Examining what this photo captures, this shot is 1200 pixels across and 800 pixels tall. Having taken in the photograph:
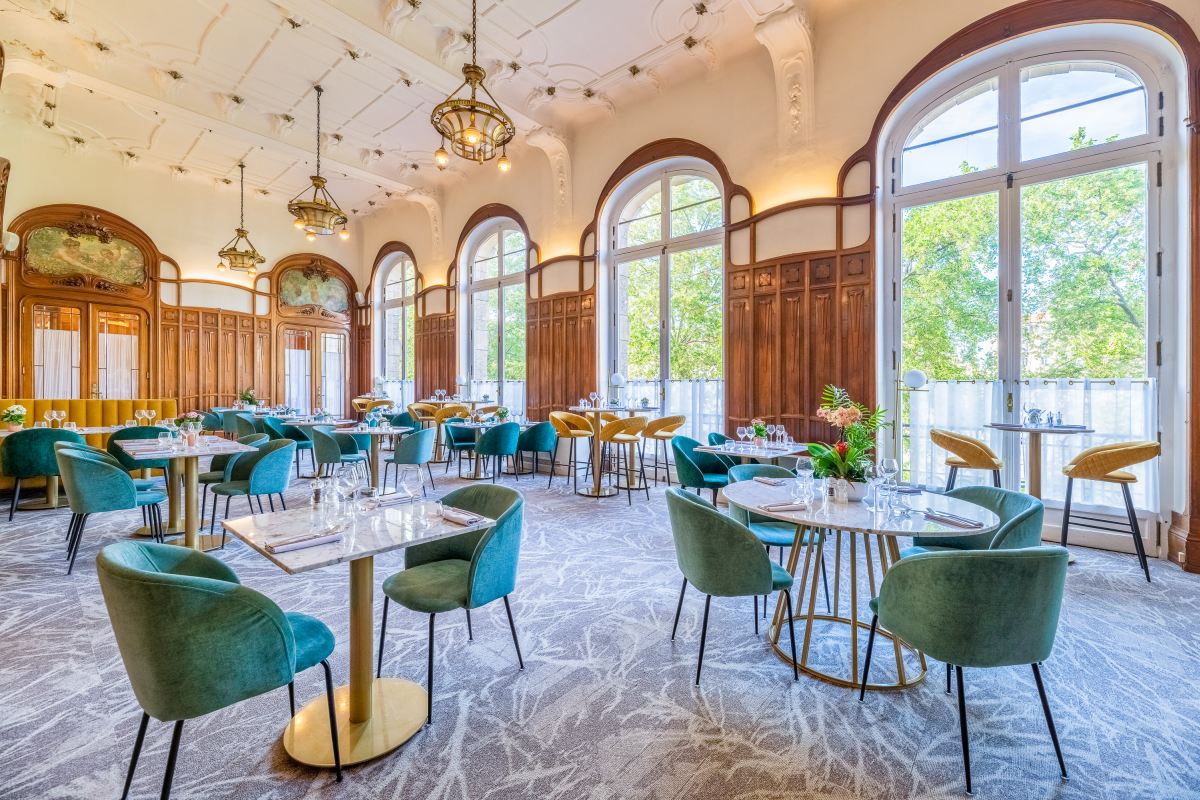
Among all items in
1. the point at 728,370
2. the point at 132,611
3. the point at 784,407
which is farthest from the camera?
the point at 728,370

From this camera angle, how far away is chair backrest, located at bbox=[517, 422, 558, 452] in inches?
285

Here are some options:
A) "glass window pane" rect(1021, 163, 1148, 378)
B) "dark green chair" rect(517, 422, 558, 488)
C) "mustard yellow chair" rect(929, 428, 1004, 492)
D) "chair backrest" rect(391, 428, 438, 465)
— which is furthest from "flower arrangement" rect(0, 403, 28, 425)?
"glass window pane" rect(1021, 163, 1148, 378)

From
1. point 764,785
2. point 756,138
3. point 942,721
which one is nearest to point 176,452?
point 764,785

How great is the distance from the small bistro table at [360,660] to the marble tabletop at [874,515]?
1.31 meters

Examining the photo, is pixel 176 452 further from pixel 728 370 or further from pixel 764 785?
pixel 728 370

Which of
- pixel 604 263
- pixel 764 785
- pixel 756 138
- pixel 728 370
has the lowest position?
pixel 764 785

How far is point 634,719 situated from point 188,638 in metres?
1.63

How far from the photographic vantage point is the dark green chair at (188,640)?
4.85 feet

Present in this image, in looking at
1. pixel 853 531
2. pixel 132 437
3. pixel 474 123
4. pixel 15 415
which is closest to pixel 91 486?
pixel 132 437

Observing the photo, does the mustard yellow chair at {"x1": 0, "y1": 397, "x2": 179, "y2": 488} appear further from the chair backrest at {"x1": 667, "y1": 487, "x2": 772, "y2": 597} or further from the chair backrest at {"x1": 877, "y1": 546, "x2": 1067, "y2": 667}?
the chair backrest at {"x1": 877, "y1": 546, "x2": 1067, "y2": 667}

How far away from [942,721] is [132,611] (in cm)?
289

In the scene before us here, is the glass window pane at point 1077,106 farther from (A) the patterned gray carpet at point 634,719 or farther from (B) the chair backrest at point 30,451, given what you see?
(B) the chair backrest at point 30,451

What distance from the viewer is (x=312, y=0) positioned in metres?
5.57

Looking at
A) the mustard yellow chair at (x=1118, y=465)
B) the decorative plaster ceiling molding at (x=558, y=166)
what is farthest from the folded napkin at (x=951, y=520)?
the decorative plaster ceiling molding at (x=558, y=166)
